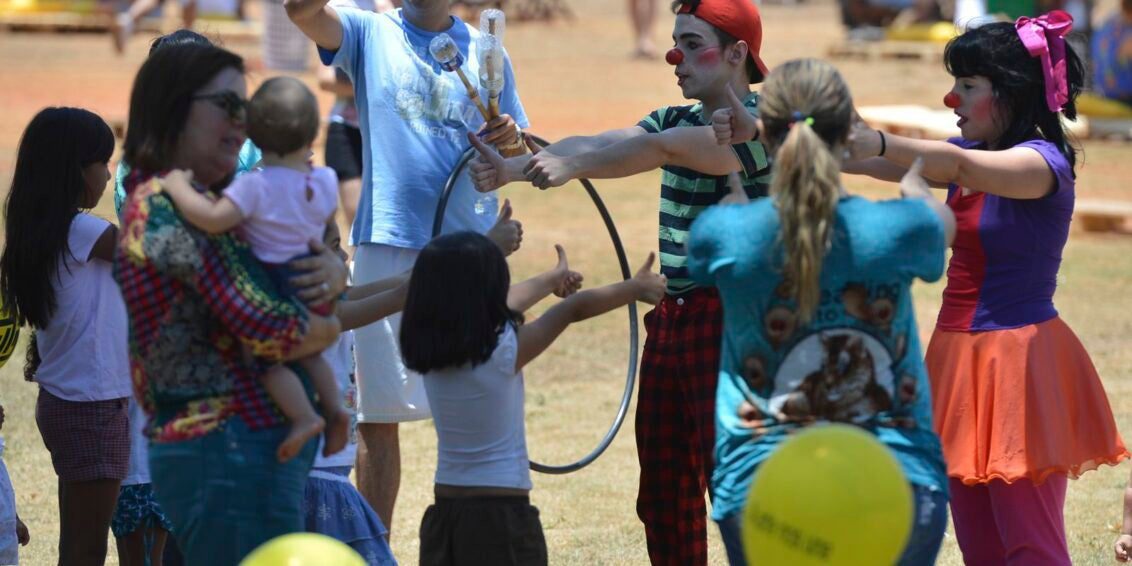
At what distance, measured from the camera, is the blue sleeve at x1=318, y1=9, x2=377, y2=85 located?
520cm

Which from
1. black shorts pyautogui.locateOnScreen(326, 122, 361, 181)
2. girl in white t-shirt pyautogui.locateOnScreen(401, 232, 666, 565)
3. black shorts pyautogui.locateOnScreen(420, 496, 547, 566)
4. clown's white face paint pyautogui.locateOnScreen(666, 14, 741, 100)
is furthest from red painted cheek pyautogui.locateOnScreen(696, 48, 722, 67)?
black shorts pyautogui.locateOnScreen(326, 122, 361, 181)

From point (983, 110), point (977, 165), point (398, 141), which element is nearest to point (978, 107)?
point (983, 110)

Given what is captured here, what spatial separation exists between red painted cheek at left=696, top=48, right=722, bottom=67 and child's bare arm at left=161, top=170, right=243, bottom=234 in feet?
5.91

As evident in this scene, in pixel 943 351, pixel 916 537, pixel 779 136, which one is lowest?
pixel 916 537

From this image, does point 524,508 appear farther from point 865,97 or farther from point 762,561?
point 865,97

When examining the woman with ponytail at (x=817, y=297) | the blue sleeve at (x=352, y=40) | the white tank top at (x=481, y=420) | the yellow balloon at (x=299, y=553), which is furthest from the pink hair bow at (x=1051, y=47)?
the yellow balloon at (x=299, y=553)

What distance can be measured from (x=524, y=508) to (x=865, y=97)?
53.9 feet

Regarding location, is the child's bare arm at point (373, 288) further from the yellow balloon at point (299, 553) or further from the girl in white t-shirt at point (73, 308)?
the yellow balloon at point (299, 553)

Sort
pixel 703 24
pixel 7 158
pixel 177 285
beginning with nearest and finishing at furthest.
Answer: pixel 177 285, pixel 703 24, pixel 7 158

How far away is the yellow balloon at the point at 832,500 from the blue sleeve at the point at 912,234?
400mm

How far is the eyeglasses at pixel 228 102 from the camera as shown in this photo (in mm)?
3424

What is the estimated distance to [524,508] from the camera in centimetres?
384

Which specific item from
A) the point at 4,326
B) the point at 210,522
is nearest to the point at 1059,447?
the point at 210,522

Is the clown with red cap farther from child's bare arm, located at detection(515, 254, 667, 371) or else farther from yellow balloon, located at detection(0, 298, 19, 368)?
yellow balloon, located at detection(0, 298, 19, 368)
